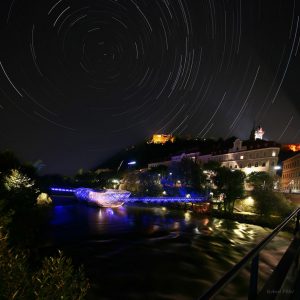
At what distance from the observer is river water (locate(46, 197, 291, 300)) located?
2095cm

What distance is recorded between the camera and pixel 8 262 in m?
7.50

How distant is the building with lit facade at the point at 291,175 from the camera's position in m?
75.3

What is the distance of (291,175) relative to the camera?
79375 mm

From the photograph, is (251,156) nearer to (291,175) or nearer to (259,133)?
(291,175)

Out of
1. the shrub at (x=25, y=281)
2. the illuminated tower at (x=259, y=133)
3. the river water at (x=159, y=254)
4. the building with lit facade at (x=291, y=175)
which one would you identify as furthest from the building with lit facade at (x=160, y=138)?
the shrub at (x=25, y=281)

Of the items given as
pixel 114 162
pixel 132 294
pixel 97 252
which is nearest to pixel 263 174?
pixel 97 252

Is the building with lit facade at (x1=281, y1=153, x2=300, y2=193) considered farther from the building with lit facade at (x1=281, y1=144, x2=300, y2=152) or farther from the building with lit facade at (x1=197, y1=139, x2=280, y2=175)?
the building with lit facade at (x1=281, y1=144, x2=300, y2=152)

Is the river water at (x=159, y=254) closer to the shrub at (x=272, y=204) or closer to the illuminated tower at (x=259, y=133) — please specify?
the shrub at (x=272, y=204)

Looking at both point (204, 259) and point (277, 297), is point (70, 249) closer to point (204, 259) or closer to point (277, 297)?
point (204, 259)

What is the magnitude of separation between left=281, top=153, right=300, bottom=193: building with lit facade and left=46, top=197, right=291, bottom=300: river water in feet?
99.5

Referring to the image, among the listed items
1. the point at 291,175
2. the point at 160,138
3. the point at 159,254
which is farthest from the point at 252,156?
the point at 160,138

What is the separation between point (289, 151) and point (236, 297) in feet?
306

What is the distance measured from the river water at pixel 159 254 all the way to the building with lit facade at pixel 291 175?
30.3 meters

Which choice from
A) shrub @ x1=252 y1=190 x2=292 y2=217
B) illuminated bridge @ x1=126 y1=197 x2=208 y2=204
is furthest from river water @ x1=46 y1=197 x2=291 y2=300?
illuminated bridge @ x1=126 y1=197 x2=208 y2=204
